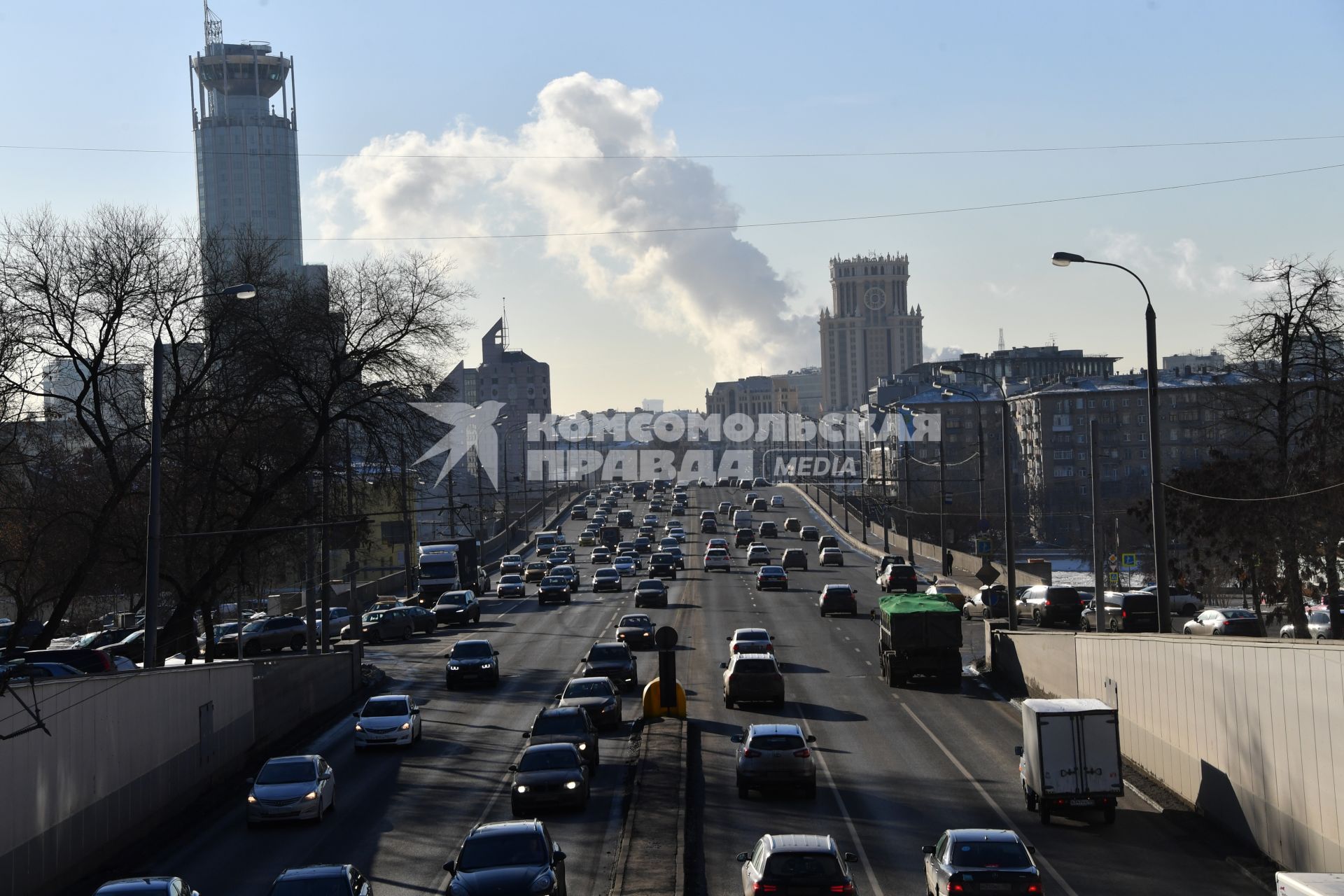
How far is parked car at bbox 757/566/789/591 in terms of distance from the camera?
242 feet

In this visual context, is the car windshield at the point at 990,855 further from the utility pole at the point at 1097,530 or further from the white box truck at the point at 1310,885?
the utility pole at the point at 1097,530

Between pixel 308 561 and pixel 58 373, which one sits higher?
pixel 58 373

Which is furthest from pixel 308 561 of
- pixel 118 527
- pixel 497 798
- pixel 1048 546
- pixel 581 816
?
pixel 1048 546

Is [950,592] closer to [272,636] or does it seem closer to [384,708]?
[272,636]

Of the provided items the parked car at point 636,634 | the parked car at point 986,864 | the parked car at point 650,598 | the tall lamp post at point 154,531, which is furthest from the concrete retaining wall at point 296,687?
the parked car at point 650,598

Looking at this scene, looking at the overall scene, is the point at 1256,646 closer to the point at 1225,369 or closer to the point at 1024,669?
the point at 1024,669

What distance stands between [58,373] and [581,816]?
974 inches

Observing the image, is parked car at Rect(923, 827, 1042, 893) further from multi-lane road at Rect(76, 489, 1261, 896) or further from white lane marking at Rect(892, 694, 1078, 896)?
white lane marking at Rect(892, 694, 1078, 896)

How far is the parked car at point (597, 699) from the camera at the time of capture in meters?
34.1

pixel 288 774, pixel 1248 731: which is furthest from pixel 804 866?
pixel 288 774

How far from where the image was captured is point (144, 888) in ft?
52.6

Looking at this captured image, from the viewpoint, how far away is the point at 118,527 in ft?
155

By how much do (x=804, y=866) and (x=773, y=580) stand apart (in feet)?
189

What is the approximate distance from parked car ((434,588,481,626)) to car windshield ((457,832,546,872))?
4682cm
